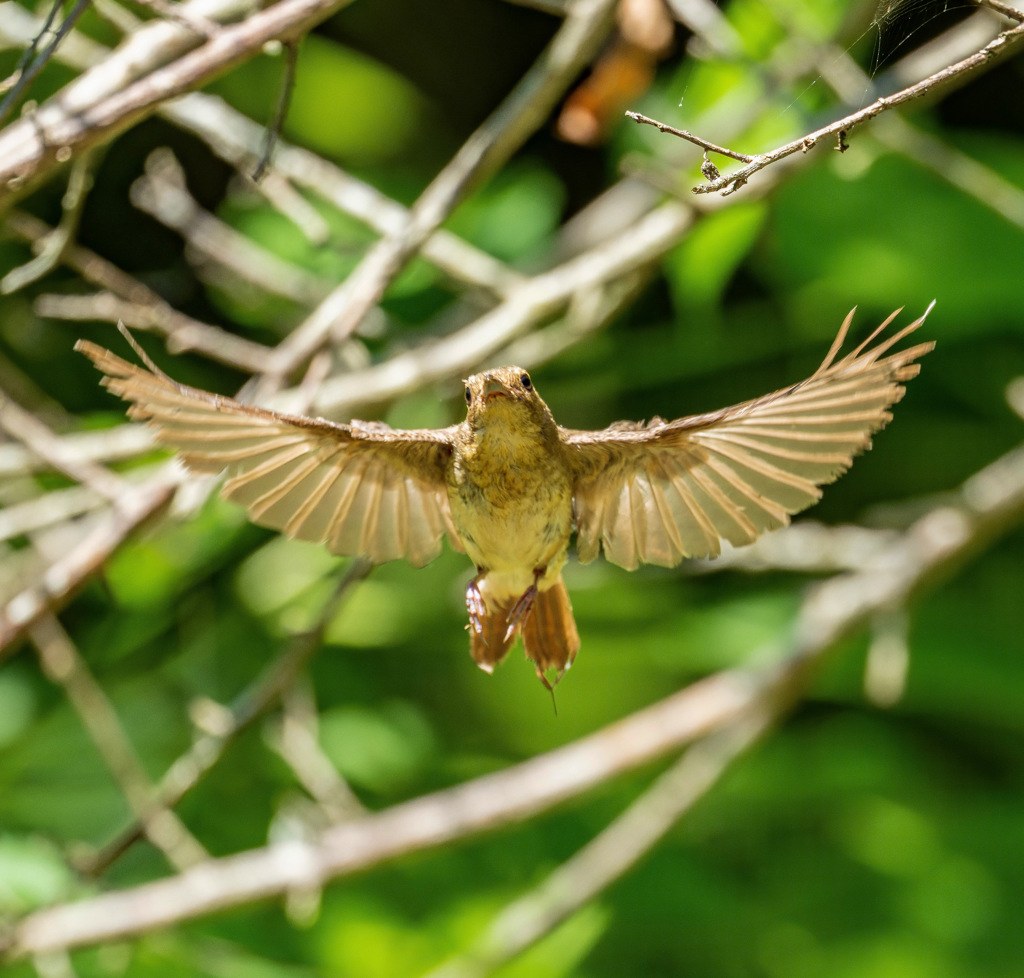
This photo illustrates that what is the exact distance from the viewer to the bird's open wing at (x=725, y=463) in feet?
5.30

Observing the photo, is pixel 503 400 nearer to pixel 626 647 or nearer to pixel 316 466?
pixel 316 466

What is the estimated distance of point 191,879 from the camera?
9.39 feet

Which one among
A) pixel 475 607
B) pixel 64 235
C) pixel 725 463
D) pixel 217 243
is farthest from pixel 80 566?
pixel 217 243

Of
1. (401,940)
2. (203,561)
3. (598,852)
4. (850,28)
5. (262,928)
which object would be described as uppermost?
(850,28)

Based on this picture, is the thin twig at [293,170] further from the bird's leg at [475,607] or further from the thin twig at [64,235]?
the bird's leg at [475,607]

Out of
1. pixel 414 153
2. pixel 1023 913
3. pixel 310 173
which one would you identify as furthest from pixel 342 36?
pixel 1023 913

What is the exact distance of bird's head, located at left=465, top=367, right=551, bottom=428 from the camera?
1.94m

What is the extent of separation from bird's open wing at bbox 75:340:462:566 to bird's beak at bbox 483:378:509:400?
0.43ft

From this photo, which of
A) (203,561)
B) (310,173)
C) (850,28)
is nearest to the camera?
(850,28)

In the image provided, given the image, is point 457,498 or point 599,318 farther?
point 599,318

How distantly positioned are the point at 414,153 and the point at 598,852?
259 cm

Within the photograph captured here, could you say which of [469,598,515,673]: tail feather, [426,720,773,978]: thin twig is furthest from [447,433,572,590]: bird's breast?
[426,720,773,978]: thin twig

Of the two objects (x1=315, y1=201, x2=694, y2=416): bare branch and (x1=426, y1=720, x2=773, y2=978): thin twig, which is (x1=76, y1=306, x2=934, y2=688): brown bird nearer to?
(x1=315, y1=201, x2=694, y2=416): bare branch

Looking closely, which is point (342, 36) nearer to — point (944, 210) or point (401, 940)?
point (944, 210)
